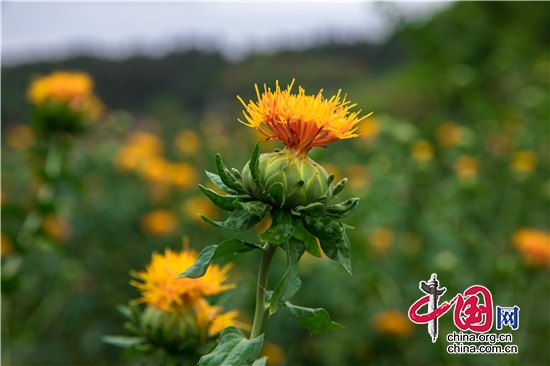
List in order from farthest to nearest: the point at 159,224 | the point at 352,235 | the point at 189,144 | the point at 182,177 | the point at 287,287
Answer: the point at 189,144 < the point at 182,177 < the point at 159,224 < the point at 352,235 < the point at 287,287

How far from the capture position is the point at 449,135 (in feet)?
13.4

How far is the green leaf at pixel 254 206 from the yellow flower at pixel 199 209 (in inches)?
103

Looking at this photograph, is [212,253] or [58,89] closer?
[212,253]

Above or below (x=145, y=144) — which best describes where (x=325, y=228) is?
below

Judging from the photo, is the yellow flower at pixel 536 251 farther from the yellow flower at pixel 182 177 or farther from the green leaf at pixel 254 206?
the yellow flower at pixel 182 177

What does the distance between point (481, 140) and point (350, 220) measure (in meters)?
2.06

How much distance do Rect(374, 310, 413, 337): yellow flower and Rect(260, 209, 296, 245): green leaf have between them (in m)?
1.85

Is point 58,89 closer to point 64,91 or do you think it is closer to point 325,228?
point 64,91

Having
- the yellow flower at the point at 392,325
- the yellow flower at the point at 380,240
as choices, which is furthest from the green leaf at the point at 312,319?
the yellow flower at the point at 380,240

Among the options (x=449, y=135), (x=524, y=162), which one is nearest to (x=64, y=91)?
Answer: (x=449, y=135)

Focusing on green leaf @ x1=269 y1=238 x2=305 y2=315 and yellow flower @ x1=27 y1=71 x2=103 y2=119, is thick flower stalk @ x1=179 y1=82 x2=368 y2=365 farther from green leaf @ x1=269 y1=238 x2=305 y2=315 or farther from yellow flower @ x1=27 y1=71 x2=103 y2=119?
yellow flower @ x1=27 y1=71 x2=103 y2=119

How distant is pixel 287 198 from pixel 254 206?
66 mm

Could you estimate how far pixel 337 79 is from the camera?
904cm

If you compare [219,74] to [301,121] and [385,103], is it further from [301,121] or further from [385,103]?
[301,121]
